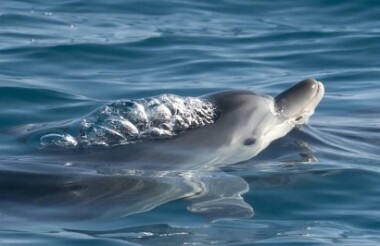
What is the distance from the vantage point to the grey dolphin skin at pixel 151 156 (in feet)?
29.8

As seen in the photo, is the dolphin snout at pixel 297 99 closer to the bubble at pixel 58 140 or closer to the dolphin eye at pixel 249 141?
the dolphin eye at pixel 249 141

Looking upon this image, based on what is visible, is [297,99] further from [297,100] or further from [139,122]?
[139,122]

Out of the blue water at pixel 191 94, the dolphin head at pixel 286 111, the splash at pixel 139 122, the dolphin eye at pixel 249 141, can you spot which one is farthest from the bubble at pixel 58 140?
the dolphin head at pixel 286 111

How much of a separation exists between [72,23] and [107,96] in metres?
5.96

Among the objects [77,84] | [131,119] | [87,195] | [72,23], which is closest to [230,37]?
[72,23]

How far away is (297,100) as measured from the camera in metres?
11.6

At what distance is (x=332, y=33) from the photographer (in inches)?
778

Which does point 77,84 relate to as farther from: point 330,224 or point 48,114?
point 330,224

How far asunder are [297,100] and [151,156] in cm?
181

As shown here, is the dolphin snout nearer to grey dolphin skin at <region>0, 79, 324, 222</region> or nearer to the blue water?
grey dolphin skin at <region>0, 79, 324, 222</region>

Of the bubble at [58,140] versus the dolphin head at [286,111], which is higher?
the dolphin head at [286,111]

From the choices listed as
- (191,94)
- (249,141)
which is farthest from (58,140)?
(191,94)

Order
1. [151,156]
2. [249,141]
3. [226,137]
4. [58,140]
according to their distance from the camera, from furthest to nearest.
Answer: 1. [249,141]
2. [226,137]
3. [58,140]
4. [151,156]

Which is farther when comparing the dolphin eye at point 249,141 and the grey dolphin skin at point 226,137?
the dolphin eye at point 249,141
